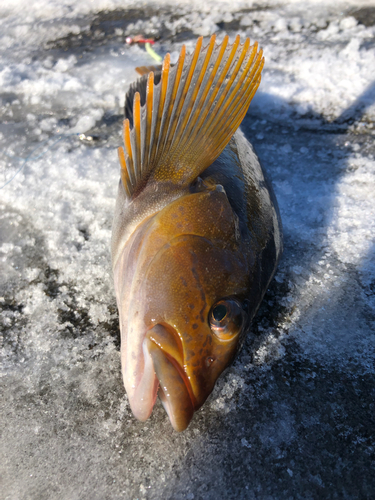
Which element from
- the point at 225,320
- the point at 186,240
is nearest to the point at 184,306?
the point at 225,320

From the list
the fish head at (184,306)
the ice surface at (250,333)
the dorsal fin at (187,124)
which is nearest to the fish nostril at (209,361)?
the fish head at (184,306)

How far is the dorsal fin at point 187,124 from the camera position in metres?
1.79

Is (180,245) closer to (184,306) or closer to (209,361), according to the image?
(184,306)

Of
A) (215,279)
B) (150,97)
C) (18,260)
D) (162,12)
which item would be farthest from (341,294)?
(162,12)

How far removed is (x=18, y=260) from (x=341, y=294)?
1994mm

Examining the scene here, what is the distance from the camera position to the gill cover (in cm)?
150

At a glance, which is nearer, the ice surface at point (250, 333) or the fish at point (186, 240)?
the fish at point (186, 240)

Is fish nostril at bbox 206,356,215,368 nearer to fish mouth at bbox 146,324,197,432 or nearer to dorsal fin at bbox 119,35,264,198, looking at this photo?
fish mouth at bbox 146,324,197,432

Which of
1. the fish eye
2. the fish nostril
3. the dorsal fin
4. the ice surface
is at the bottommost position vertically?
the ice surface

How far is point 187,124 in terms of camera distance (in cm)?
183

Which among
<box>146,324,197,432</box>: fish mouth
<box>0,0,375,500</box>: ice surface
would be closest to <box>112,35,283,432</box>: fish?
<box>146,324,197,432</box>: fish mouth

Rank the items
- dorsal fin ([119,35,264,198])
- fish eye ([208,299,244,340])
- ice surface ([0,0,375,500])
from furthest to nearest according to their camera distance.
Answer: dorsal fin ([119,35,264,198])
ice surface ([0,0,375,500])
fish eye ([208,299,244,340])

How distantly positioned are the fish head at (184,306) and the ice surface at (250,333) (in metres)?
0.36

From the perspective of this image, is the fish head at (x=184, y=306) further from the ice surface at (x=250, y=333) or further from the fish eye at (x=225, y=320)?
the ice surface at (x=250, y=333)
